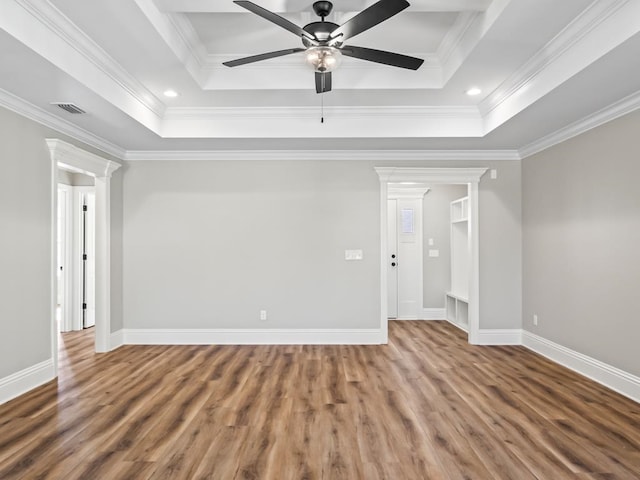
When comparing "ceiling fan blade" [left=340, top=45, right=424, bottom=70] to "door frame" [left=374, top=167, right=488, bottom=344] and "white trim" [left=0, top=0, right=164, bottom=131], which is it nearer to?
"white trim" [left=0, top=0, right=164, bottom=131]

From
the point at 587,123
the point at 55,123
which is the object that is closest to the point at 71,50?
the point at 55,123

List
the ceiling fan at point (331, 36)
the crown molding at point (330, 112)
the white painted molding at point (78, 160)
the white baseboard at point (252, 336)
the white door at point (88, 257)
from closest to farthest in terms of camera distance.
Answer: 1. the ceiling fan at point (331, 36)
2. the white painted molding at point (78, 160)
3. the crown molding at point (330, 112)
4. the white baseboard at point (252, 336)
5. the white door at point (88, 257)

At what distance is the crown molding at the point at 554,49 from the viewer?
2.40m

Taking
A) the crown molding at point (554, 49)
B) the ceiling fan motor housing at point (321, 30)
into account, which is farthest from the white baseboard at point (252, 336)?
the ceiling fan motor housing at point (321, 30)

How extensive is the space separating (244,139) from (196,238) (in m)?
1.50

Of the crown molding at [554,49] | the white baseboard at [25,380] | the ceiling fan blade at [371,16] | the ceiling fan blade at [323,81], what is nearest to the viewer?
the ceiling fan blade at [371,16]

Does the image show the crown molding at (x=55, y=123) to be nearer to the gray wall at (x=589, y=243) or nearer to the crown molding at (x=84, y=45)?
the crown molding at (x=84, y=45)

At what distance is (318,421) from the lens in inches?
112

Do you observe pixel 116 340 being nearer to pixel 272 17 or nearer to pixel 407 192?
pixel 272 17

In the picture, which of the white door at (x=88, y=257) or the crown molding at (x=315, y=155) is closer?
the crown molding at (x=315, y=155)

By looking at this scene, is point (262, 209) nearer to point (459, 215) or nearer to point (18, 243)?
point (18, 243)

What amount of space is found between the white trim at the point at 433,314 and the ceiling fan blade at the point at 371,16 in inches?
209

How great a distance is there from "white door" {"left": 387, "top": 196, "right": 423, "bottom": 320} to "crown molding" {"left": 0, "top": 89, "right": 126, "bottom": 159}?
4374mm

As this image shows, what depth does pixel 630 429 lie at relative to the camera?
270cm
